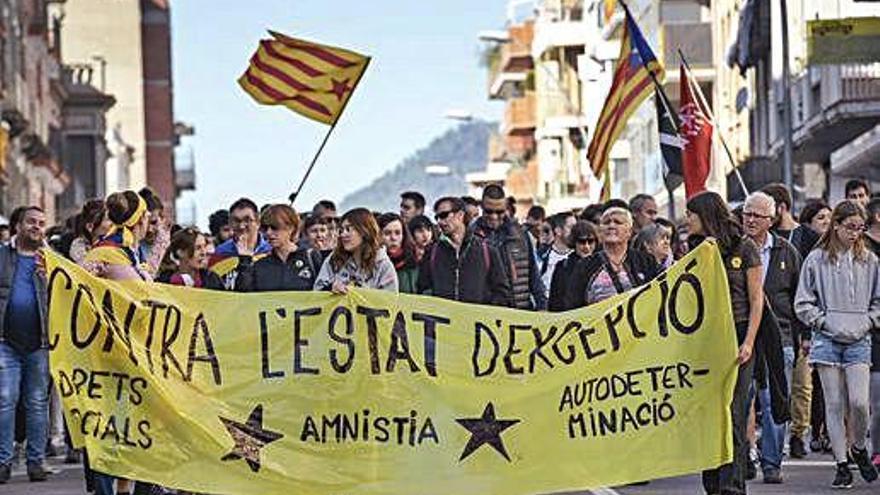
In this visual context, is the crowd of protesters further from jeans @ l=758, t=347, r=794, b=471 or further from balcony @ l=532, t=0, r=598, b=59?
balcony @ l=532, t=0, r=598, b=59

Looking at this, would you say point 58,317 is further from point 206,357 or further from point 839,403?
point 839,403

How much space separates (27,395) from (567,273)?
3757mm

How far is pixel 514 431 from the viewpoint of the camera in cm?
1523

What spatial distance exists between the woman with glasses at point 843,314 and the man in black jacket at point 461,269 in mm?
2700

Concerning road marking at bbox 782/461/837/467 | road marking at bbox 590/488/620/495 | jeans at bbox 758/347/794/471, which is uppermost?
jeans at bbox 758/347/794/471

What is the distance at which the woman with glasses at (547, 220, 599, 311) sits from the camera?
19.9 metres

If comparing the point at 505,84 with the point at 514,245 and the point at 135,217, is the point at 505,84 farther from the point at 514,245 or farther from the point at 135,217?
the point at 135,217

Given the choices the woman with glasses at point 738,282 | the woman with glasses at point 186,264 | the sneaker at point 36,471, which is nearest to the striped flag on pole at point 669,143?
the sneaker at point 36,471

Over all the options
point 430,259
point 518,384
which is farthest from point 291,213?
point 430,259

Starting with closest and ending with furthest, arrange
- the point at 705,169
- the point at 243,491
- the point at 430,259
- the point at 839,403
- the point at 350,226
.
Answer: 1. the point at 243,491
2. the point at 350,226
3. the point at 839,403
4. the point at 430,259
5. the point at 705,169

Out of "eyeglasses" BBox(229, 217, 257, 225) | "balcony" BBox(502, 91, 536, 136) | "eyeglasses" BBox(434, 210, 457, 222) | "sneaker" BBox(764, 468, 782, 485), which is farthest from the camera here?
"balcony" BBox(502, 91, 536, 136)

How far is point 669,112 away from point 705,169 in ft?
8.10

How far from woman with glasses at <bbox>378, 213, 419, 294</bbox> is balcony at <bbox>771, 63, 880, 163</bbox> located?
22019 millimetres

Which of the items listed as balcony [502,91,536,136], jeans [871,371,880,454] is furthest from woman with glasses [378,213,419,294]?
balcony [502,91,536,136]
